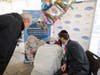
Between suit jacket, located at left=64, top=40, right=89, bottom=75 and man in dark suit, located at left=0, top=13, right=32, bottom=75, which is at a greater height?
man in dark suit, located at left=0, top=13, right=32, bottom=75

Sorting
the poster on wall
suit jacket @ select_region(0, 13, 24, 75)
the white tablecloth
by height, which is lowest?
the white tablecloth

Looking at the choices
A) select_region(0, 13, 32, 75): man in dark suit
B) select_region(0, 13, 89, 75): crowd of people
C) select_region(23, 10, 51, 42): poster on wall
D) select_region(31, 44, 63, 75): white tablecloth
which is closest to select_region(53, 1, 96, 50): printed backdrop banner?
select_region(23, 10, 51, 42): poster on wall

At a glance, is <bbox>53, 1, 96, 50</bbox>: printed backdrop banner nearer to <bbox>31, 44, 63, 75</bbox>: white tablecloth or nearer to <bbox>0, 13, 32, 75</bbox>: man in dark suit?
<bbox>31, 44, 63, 75</bbox>: white tablecloth

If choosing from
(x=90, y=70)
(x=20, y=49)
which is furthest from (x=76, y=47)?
(x=20, y=49)

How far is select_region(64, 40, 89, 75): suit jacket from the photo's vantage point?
7.71 feet

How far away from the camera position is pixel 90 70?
2449 millimetres

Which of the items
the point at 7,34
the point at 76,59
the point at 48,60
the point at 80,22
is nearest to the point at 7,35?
the point at 7,34

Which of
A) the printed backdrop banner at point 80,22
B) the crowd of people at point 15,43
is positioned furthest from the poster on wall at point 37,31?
the crowd of people at point 15,43

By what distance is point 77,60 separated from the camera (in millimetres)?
2346

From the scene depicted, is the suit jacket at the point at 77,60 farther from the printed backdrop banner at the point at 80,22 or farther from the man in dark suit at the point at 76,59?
the printed backdrop banner at the point at 80,22

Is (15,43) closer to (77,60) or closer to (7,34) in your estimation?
(7,34)

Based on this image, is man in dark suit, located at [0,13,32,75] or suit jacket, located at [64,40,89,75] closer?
man in dark suit, located at [0,13,32,75]

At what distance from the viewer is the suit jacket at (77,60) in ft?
7.71

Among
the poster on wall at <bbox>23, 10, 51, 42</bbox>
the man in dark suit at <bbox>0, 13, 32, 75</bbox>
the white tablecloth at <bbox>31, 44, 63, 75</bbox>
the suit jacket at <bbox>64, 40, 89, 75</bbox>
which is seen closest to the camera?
the man in dark suit at <bbox>0, 13, 32, 75</bbox>
